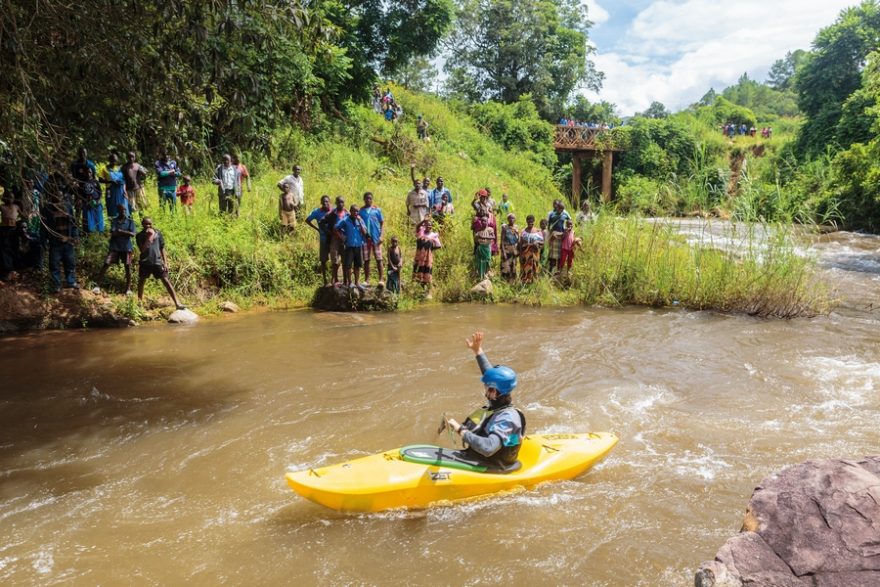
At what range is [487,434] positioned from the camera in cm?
458

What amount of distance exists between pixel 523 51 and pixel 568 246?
2743 cm

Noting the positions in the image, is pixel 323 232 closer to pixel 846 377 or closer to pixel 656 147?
pixel 846 377

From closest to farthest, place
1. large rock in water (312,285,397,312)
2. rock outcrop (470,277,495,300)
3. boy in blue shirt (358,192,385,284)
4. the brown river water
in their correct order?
the brown river water → boy in blue shirt (358,192,385,284) → large rock in water (312,285,397,312) → rock outcrop (470,277,495,300)

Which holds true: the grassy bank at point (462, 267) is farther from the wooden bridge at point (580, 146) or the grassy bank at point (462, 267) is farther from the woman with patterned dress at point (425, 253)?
the wooden bridge at point (580, 146)

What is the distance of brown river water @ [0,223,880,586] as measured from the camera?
13.1 ft

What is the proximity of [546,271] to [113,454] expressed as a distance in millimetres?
8009

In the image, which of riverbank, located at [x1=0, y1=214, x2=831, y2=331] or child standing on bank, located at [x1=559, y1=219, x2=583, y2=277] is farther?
child standing on bank, located at [x1=559, y1=219, x2=583, y2=277]

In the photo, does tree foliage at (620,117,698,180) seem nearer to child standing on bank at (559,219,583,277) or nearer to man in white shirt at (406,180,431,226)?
child standing on bank at (559,219,583,277)

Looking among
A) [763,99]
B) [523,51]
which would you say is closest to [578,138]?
[523,51]

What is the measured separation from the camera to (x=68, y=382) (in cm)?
692

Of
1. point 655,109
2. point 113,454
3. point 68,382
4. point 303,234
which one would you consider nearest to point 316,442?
point 113,454

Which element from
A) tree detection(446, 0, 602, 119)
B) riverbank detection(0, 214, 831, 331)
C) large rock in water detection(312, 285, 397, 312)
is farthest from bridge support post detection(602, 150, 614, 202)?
large rock in water detection(312, 285, 397, 312)

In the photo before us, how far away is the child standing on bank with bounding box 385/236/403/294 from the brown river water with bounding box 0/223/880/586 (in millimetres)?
977

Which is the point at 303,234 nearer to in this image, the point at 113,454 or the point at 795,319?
the point at 113,454
